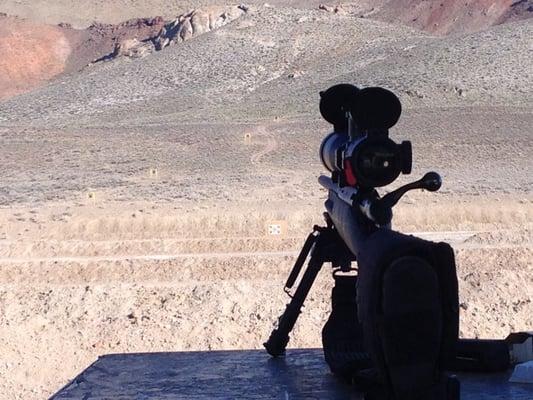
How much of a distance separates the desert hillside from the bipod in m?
4.85

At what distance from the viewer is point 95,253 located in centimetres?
1453

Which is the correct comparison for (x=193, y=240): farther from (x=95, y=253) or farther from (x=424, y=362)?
(x=424, y=362)

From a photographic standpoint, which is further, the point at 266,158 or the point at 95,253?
the point at 266,158

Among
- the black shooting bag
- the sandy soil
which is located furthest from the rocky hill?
the black shooting bag

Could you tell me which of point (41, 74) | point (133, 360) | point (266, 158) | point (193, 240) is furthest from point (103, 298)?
point (41, 74)

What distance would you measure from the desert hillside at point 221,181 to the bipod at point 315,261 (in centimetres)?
485

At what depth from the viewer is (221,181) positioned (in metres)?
21.5

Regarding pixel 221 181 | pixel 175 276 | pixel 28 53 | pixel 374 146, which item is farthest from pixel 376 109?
pixel 28 53

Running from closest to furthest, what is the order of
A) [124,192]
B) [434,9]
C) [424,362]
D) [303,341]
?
Answer: [424,362] < [303,341] < [124,192] < [434,9]

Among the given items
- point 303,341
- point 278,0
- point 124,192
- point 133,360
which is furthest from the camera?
point 278,0

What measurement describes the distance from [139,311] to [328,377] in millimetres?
6689

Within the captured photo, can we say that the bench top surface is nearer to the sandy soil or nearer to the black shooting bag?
the black shooting bag

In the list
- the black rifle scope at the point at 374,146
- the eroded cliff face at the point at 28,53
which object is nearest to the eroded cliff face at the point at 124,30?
the eroded cliff face at the point at 28,53

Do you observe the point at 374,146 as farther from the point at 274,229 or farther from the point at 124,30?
the point at 124,30
